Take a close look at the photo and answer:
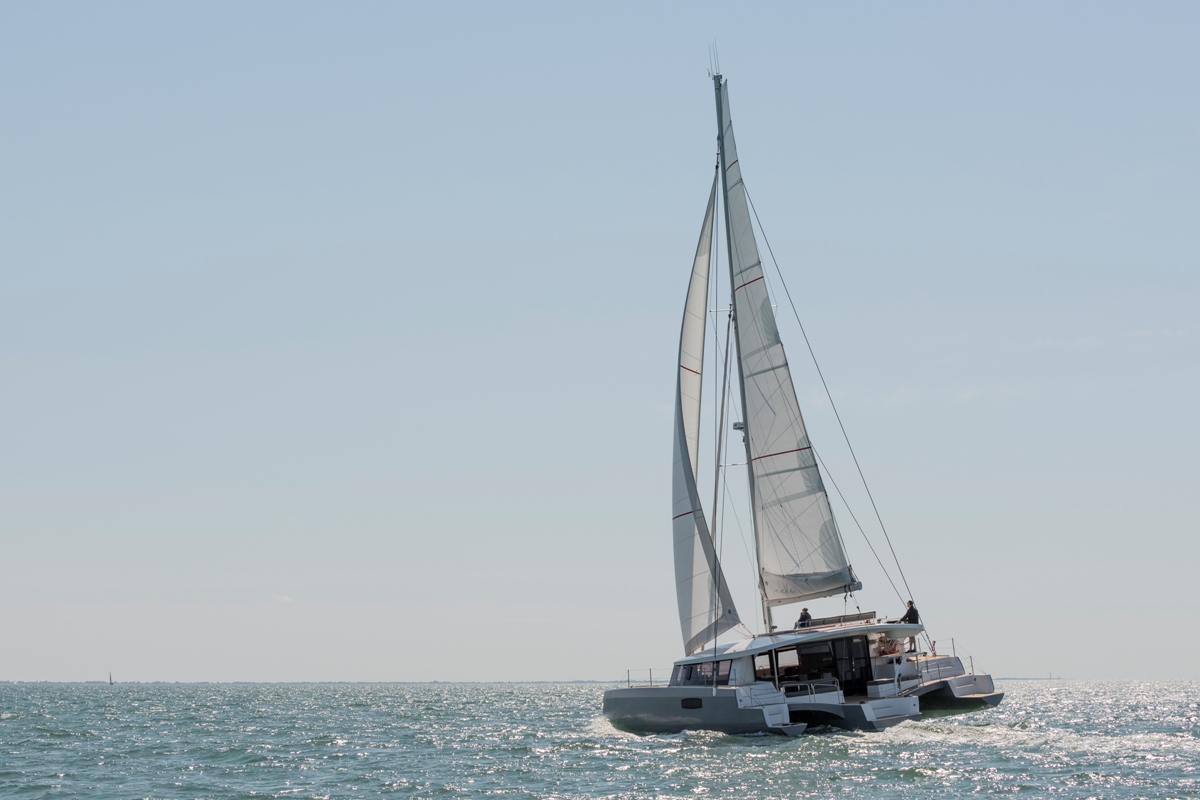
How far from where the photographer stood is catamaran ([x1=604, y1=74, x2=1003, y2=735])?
25.5 m

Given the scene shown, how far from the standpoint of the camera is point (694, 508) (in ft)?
96.3

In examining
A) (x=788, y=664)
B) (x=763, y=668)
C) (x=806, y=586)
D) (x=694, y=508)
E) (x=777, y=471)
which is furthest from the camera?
(x=777, y=471)

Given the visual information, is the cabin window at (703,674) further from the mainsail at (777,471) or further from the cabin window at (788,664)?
the mainsail at (777,471)

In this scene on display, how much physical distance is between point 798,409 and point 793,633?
20.7 ft

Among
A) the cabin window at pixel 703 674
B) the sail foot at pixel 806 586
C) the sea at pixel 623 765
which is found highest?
the sail foot at pixel 806 586

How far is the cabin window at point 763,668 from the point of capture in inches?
1048

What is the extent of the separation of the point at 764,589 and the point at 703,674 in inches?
148

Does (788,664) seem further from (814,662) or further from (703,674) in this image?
(703,674)

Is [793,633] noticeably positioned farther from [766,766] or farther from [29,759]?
[29,759]

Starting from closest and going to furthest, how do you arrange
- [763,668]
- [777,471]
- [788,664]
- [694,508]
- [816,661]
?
[763,668]
[816,661]
[788,664]
[694,508]
[777,471]

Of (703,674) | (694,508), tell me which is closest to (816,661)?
(703,674)

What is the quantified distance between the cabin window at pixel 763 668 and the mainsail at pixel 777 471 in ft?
9.72

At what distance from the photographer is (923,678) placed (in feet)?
87.8

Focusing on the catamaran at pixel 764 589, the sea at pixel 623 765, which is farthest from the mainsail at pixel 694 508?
the sea at pixel 623 765
